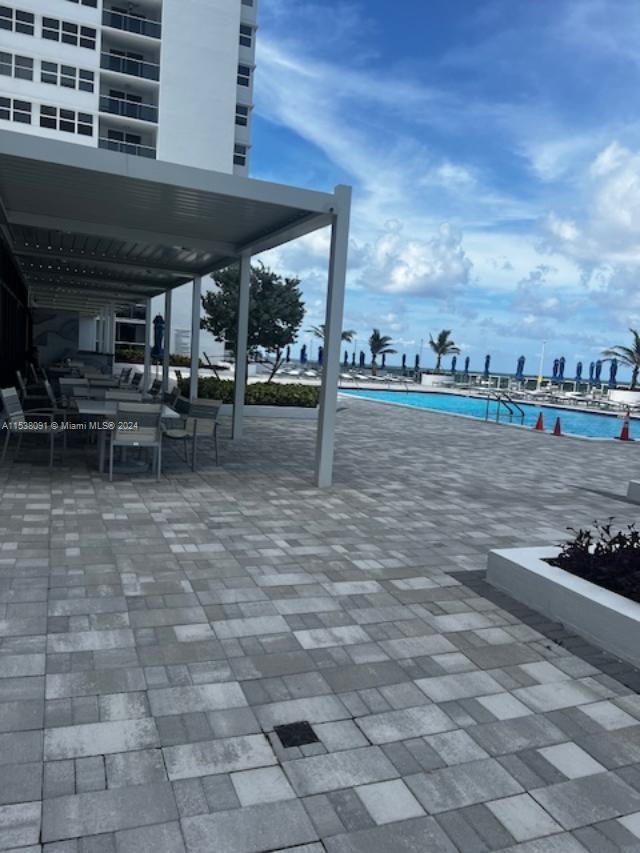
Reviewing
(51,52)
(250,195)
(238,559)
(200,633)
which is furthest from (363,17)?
(51,52)

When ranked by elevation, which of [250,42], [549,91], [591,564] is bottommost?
[591,564]

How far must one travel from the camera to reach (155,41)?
36.8 meters

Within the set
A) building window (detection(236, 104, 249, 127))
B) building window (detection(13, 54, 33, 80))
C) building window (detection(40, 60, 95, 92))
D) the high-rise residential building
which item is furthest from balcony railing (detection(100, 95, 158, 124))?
building window (detection(236, 104, 249, 127))

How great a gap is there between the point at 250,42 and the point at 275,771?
49586 mm

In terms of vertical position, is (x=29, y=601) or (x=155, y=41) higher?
(x=155, y=41)

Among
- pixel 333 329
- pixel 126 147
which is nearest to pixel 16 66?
pixel 126 147

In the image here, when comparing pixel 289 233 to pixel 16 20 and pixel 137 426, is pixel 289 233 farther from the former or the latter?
pixel 16 20

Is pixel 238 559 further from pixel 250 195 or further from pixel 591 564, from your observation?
pixel 250 195

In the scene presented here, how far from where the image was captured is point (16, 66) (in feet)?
108

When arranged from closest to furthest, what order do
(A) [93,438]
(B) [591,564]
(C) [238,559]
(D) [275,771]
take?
1. (D) [275,771]
2. (B) [591,564]
3. (C) [238,559]
4. (A) [93,438]

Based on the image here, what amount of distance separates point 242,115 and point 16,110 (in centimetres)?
1553

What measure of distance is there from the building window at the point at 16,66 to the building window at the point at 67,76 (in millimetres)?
604

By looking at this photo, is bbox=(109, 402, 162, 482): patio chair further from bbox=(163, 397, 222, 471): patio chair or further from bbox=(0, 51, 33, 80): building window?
bbox=(0, 51, 33, 80): building window

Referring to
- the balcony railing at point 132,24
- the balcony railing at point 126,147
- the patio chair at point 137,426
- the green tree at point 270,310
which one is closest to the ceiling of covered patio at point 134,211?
the patio chair at point 137,426
